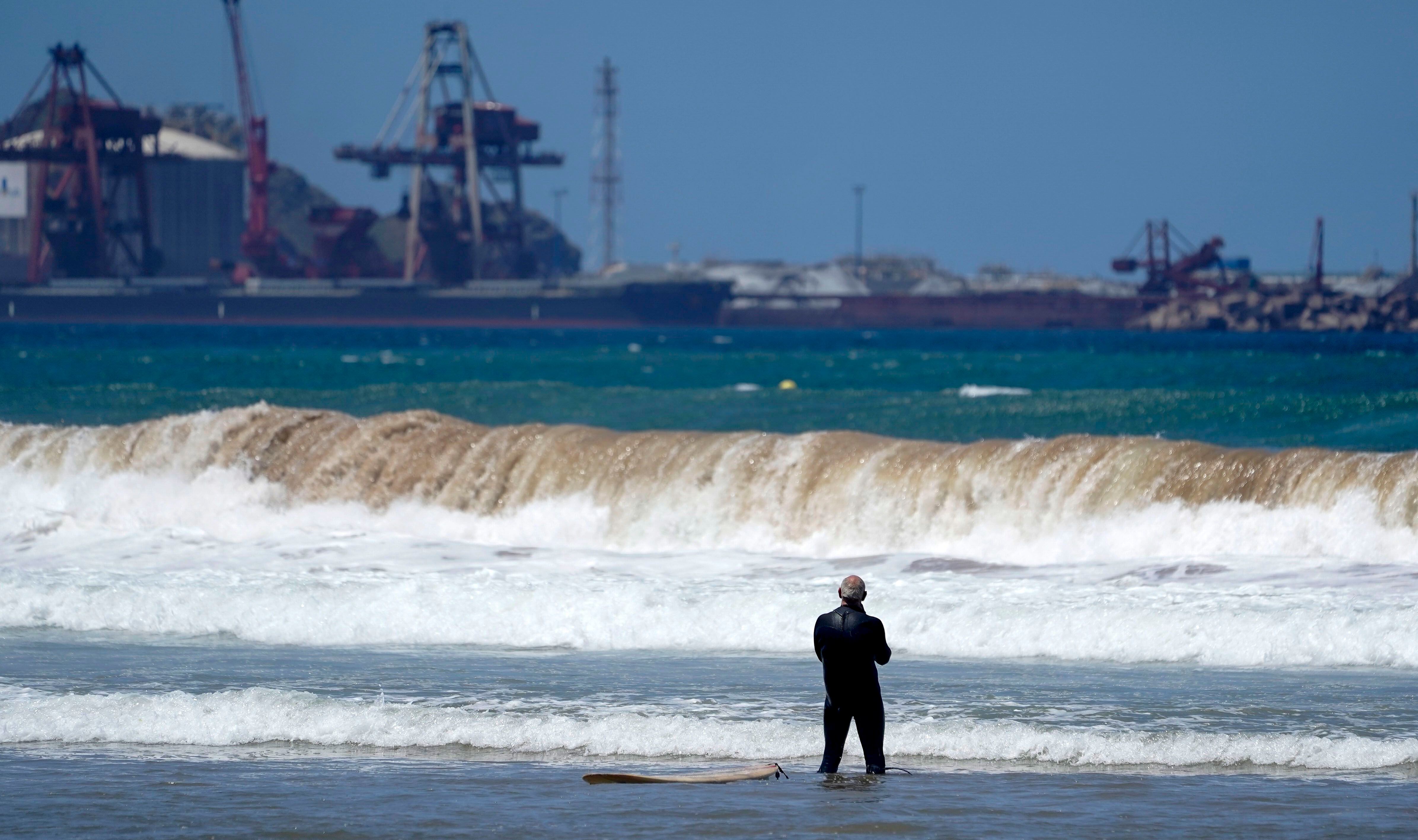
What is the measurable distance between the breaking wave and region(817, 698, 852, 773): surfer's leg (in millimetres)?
9263

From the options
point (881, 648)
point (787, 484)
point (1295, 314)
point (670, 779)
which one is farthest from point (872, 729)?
point (1295, 314)

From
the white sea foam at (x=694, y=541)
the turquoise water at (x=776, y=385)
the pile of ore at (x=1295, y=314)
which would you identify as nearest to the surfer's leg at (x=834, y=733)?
the white sea foam at (x=694, y=541)

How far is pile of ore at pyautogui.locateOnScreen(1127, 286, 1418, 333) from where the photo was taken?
13350 cm

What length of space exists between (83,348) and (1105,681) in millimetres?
76479

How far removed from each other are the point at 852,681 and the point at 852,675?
1.2 inches

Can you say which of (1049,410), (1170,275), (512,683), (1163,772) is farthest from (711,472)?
(1170,275)

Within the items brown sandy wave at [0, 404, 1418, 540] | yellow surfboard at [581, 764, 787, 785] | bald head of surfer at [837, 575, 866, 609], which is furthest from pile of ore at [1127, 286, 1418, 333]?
yellow surfboard at [581, 764, 787, 785]

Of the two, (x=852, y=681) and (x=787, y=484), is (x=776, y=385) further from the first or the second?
→ (x=852, y=681)

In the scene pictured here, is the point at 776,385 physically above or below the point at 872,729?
above

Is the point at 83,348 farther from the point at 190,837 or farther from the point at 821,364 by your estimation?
the point at 190,837

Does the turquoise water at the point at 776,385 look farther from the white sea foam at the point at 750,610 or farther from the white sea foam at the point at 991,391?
the white sea foam at the point at 750,610

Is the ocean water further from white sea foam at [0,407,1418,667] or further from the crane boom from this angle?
the crane boom

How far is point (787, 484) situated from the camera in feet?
65.8

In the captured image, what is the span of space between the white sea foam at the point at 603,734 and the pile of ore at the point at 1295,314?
129227 millimetres
